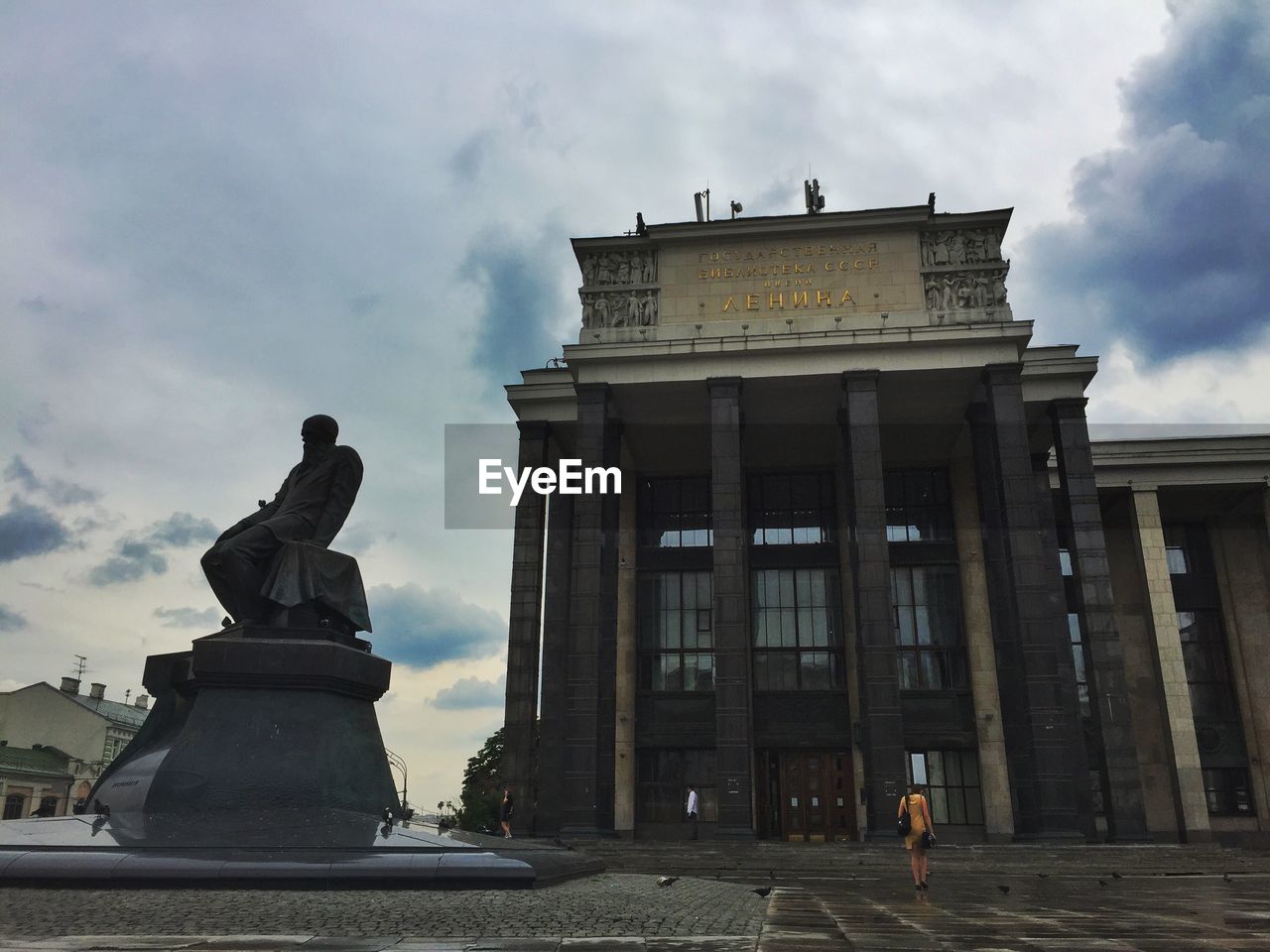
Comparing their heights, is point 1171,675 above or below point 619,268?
below

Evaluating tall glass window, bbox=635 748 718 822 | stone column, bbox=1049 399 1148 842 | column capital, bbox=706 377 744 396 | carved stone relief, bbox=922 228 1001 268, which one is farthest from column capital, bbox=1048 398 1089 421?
tall glass window, bbox=635 748 718 822

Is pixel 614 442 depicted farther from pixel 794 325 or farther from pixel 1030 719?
pixel 1030 719

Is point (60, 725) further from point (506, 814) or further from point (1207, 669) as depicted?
point (1207, 669)

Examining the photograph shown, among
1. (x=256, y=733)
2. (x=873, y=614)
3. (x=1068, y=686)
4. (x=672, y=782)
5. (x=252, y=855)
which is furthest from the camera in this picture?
(x=672, y=782)

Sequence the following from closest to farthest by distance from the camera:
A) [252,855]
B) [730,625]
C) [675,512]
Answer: [252,855]
[730,625]
[675,512]

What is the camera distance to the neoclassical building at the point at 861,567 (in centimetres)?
3020

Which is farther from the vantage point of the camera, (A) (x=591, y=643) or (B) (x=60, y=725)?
(B) (x=60, y=725)

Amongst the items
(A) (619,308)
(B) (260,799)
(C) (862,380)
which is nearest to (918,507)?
(C) (862,380)

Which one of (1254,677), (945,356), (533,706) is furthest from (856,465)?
(1254,677)

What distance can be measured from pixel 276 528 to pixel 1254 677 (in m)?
40.5

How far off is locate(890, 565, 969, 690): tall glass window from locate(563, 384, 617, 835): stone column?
1127 cm

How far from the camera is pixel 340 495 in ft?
38.4

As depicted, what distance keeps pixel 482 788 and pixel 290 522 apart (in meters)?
53.7

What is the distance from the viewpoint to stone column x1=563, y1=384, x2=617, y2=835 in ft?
97.5
